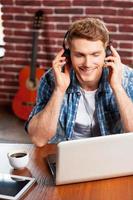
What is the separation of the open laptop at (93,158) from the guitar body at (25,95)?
92.4 inches

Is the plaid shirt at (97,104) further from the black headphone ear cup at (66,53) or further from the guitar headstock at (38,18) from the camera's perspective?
the guitar headstock at (38,18)

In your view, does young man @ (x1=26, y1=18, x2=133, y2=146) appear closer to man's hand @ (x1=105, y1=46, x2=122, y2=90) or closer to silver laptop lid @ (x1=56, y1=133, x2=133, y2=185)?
man's hand @ (x1=105, y1=46, x2=122, y2=90)

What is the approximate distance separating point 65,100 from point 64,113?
0.06m

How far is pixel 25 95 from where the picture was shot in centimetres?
381

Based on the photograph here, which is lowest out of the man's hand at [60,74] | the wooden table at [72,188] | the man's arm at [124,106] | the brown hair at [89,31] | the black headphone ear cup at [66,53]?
the wooden table at [72,188]

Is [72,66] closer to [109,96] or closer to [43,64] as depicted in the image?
[109,96]

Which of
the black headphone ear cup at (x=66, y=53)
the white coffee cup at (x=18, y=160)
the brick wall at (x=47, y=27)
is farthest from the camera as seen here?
the brick wall at (x=47, y=27)

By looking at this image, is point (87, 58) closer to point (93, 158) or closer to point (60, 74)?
point (60, 74)

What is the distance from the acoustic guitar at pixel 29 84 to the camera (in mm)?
3752

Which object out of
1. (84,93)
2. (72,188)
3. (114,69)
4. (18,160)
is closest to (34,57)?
(84,93)

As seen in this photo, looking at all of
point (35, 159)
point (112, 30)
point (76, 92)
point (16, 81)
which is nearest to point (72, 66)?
point (76, 92)

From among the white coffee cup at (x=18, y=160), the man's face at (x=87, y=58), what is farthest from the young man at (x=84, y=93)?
the white coffee cup at (x=18, y=160)

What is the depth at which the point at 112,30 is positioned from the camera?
12.2 feet

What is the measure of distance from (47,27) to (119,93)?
6.89ft
